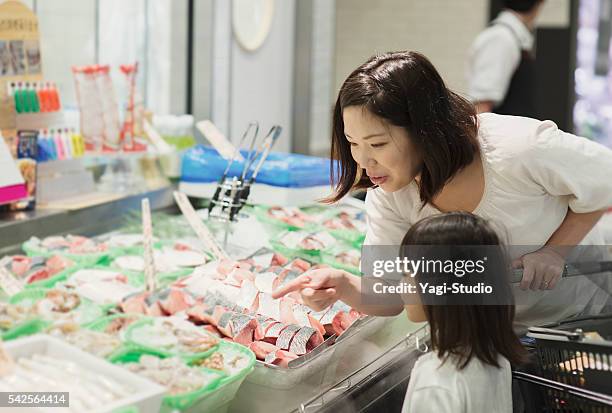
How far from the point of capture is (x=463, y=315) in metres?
1.67

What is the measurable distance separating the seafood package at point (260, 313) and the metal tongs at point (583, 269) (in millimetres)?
423

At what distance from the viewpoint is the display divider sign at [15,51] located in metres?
3.09

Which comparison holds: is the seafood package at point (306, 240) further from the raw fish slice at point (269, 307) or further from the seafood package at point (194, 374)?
the seafood package at point (194, 374)

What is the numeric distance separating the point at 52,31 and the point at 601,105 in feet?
20.9

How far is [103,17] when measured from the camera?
407 cm

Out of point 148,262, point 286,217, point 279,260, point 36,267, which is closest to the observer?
point 148,262

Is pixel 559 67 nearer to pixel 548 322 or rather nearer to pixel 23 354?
pixel 548 322

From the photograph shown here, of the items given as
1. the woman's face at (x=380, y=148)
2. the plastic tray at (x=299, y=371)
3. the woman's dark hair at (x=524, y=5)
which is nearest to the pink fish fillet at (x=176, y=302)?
the plastic tray at (x=299, y=371)

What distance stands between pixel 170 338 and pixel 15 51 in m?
1.74

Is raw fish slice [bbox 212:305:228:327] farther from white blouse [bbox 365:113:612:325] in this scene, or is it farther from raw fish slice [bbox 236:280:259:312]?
white blouse [bbox 365:113:612:325]

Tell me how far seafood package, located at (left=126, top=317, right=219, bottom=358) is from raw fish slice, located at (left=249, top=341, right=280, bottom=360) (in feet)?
0.38

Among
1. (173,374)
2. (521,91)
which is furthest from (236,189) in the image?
(521,91)

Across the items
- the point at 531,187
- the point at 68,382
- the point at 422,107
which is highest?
the point at 422,107

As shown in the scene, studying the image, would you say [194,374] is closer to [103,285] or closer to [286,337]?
[286,337]
